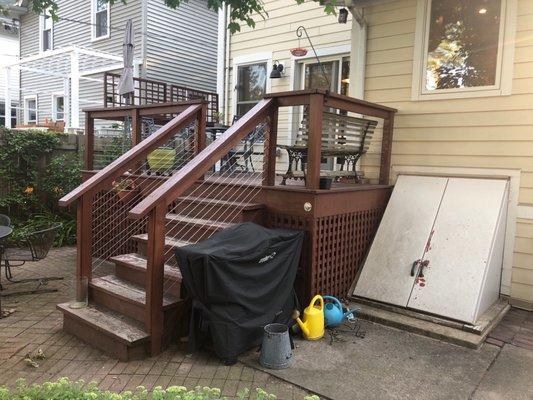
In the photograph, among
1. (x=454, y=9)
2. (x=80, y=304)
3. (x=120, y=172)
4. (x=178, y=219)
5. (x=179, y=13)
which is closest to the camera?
(x=80, y=304)

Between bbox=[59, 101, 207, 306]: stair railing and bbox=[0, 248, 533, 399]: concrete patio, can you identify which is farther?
bbox=[59, 101, 207, 306]: stair railing

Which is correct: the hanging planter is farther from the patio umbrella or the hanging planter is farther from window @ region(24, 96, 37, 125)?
window @ region(24, 96, 37, 125)

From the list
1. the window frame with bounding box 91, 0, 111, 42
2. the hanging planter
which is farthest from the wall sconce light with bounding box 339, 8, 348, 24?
the window frame with bounding box 91, 0, 111, 42

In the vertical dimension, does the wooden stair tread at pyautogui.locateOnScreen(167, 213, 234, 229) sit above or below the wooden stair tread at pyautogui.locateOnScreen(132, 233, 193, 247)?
above

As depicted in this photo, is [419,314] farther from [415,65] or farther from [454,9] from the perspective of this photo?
[454,9]

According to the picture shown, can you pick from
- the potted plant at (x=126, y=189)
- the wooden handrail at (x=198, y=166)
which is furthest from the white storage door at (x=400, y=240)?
the potted plant at (x=126, y=189)

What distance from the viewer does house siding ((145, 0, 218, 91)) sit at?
11.5 m

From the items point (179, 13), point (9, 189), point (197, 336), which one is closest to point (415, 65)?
point (197, 336)

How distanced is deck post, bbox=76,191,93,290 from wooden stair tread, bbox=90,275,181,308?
14 cm

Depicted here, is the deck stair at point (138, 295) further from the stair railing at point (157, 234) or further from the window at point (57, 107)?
the window at point (57, 107)

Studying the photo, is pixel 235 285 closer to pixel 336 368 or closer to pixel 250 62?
pixel 336 368

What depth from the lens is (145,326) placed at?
336 cm

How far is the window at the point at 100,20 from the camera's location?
12.0m

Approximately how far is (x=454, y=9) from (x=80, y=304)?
4805 millimetres
